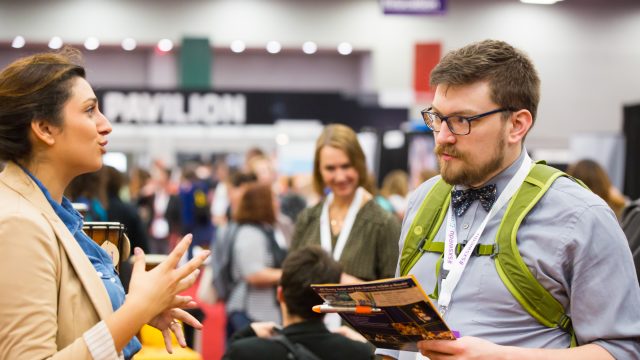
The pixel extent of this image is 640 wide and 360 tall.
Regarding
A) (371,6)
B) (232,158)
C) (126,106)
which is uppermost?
(371,6)

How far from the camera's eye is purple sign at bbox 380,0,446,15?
44.2 ft

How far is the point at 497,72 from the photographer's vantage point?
7.66 feet

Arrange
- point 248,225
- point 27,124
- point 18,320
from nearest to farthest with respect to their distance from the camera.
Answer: point 18,320
point 27,124
point 248,225

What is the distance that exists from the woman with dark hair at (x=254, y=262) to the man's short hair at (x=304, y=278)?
2104 mm

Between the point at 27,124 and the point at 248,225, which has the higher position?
the point at 27,124

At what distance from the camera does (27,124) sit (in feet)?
7.04

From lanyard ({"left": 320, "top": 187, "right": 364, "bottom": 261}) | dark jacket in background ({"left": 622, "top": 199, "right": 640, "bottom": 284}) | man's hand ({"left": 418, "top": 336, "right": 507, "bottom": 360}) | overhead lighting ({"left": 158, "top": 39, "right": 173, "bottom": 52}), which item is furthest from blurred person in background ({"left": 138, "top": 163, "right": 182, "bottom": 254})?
man's hand ({"left": 418, "top": 336, "right": 507, "bottom": 360})

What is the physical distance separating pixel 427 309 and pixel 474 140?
1.77 ft

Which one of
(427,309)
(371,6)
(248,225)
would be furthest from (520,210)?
(371,6)

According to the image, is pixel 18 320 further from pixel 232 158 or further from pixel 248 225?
pixel 232 158

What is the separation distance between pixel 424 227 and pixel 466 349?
478mm

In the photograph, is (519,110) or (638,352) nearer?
(638,352)

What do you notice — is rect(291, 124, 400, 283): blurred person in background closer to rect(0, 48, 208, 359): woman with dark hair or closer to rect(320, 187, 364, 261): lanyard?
rect(320, 187, 364, 261): lanyard

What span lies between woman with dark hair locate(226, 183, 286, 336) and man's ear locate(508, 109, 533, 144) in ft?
11.3
